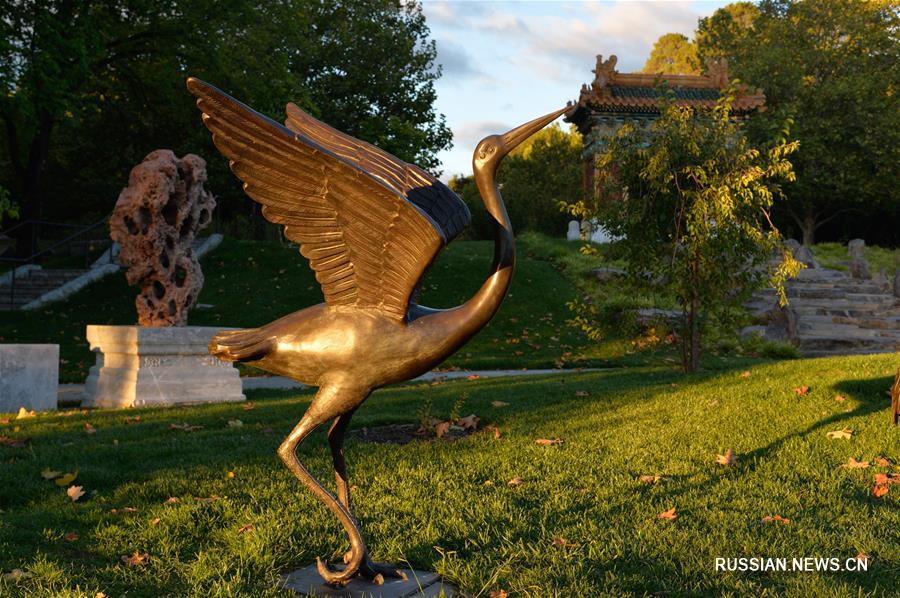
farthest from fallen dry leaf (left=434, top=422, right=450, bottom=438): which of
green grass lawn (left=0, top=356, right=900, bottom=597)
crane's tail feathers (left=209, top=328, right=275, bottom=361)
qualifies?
crane's tail feathers (left=209, top=328, right=275, bottom=361)

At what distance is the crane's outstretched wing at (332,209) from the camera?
3283 millimetres

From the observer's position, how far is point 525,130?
3.41m

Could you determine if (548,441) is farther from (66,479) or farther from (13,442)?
(13,442)

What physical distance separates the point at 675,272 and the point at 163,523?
25.0 feet

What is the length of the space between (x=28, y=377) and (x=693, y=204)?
8.60 m

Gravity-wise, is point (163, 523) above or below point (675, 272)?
below

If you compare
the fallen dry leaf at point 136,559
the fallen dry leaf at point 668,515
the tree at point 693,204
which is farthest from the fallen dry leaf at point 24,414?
the tree at point 693,204

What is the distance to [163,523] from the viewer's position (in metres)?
4.84

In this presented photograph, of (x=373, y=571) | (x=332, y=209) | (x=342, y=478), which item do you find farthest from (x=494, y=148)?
(x=373, y=571)

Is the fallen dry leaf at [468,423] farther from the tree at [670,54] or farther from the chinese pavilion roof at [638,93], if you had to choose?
the tree at [670,54]

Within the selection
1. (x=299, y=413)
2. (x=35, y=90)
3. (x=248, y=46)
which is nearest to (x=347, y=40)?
(x=248, y=46)

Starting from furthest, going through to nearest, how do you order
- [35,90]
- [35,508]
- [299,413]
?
1. [35,90]
2. [299,413]
3. [35,508]

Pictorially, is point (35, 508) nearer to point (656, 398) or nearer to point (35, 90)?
point (656, 398)

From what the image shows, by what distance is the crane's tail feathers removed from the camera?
3.66 meters
